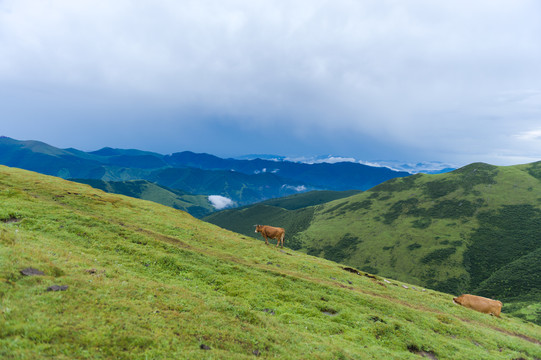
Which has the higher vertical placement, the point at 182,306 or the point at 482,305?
the point at 182,306

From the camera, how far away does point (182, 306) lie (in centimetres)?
1480

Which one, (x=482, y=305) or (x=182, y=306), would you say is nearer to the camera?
(x=182, y=306)

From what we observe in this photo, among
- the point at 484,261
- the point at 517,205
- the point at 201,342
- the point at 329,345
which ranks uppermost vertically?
the point at 517,205

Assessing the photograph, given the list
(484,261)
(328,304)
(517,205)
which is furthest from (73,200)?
(517,205)

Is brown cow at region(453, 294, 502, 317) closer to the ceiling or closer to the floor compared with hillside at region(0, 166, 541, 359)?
closer to the floor

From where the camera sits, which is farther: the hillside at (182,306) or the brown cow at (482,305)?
the brown cow at (482,305)

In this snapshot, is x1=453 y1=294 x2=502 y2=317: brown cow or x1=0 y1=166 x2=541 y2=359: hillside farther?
x1=453 y1=294 x2=502 y2=317: brown cow

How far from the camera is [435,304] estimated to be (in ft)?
103

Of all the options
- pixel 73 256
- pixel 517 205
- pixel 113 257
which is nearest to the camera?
pixel 73 256

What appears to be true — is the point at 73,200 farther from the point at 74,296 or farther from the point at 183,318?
the point at 183,318

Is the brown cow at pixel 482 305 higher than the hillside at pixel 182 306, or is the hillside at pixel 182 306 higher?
the hillside at pixel 182 306

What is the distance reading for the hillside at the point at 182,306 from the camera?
10062 mm

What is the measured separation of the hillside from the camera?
10062mm

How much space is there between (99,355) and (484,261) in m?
206
